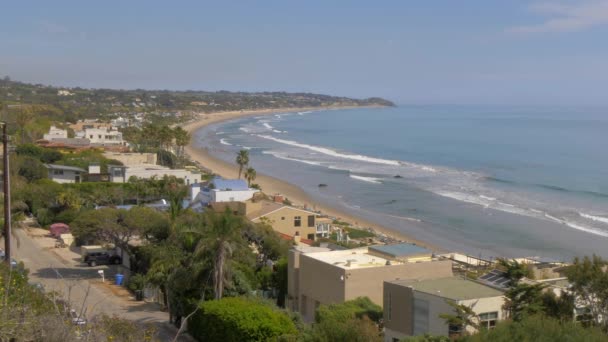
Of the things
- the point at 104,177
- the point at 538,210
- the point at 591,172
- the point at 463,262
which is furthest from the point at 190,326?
the point at 591,172

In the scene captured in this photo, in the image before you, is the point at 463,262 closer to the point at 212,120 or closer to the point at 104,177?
the point at 104,177

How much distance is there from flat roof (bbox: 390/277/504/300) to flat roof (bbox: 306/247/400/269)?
328 cm

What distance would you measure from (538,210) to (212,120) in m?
141

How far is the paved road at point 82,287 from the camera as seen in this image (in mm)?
23922

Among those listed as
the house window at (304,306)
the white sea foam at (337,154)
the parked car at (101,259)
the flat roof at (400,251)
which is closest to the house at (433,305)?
the flat roof at (400,251)

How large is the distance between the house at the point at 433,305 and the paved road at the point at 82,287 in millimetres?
6704

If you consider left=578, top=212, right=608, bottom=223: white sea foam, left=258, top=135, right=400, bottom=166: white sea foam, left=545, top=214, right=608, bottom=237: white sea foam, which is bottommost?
left=258, top=135, right=400, bottom=166: white sea foam

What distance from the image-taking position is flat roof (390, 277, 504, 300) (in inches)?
704

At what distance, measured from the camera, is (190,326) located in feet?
72.5

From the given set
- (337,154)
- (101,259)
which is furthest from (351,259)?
(337,154)

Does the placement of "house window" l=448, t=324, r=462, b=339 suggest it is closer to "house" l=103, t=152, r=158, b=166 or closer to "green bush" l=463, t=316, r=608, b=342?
"green bush" l=463, t=316, r=608, b=342

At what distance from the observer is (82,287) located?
2703 cm

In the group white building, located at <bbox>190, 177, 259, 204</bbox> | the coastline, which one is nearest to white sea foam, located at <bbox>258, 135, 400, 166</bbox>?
the coastline

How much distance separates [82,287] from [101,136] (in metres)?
59.9
